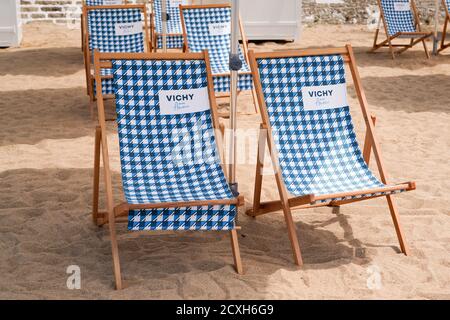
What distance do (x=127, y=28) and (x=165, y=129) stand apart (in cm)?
341

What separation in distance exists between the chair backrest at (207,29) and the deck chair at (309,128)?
293cm

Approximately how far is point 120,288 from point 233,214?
0.63 metres

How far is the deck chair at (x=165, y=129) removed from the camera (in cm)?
379

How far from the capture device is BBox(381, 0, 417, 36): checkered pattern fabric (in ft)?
32.5

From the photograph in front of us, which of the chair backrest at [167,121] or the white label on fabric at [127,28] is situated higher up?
the chair backrest at [167,121]

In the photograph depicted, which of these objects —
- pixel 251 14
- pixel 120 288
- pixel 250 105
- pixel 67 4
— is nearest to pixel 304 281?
pixel 120 288

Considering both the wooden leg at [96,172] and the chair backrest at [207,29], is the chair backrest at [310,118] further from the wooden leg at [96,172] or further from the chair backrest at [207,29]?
the chair backrest at [207,29]

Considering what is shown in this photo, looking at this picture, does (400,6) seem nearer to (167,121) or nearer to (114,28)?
(114,28)

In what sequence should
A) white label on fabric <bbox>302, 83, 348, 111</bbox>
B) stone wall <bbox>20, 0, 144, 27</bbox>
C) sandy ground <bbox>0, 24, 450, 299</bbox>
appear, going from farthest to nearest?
1. stone wall <bbox>20, 0, 144, 27</bbox>
2. white label on fabric <bbox>302, 83, 348, 111</bbox>
3. sandy ground <bbox>0, 24, 450, 299</bbox>

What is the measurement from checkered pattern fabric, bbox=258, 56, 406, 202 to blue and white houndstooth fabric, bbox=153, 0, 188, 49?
15.1ft

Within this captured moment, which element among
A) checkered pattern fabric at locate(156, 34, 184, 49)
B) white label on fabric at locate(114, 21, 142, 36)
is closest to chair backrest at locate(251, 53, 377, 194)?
white label on fabric at locate(114, 21, 142, 36)

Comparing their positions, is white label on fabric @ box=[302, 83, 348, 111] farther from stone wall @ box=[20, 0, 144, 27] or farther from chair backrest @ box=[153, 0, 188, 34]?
stone wall @ box=[20, 0, 144, 27]

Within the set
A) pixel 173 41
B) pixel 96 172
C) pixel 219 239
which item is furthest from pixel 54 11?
pixel 219 239

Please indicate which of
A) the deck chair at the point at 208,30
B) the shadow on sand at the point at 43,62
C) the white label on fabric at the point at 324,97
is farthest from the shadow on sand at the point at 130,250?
→ the shadow on sand at the point at 43,62
